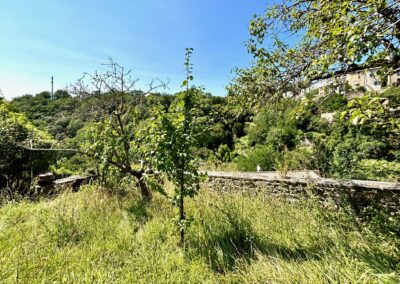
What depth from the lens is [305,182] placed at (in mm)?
4293

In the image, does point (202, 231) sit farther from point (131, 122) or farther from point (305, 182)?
point (131, 122)

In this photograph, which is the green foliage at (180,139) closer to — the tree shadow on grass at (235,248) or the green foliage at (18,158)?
the tree shadow on grass at (235,248)

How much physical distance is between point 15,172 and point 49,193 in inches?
60.4

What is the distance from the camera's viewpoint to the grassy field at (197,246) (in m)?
2.22

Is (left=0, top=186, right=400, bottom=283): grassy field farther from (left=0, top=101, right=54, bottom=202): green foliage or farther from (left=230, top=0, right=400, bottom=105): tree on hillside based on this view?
(left=230, top=0, right=400, bottom=105): tree on hillside

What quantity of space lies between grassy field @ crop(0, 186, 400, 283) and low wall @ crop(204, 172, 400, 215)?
43cm

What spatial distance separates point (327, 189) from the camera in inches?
157

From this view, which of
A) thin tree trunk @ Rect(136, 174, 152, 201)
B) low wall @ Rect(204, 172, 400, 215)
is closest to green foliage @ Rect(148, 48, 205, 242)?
thin tree trunk @ Rect(136, 174, 152, 201)

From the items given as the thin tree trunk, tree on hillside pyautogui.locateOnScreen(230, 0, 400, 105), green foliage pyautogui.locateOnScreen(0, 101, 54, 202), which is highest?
tree on hillside pyautogui.locateOnScreen(230, 0, 400, 105)

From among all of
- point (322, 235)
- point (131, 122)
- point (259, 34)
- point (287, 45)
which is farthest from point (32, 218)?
point (287, 45)

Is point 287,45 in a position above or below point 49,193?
above

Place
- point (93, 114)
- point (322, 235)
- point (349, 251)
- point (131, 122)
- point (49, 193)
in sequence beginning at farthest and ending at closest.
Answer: point (49, 193) → point (131, 122) → point (93, 114) → point (322, 235) → point (349, 251)

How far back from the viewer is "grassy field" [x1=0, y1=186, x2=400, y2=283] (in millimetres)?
2225

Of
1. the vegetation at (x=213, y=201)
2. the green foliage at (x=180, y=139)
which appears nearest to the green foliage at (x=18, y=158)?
the vegetation at (x=213, y=201)
